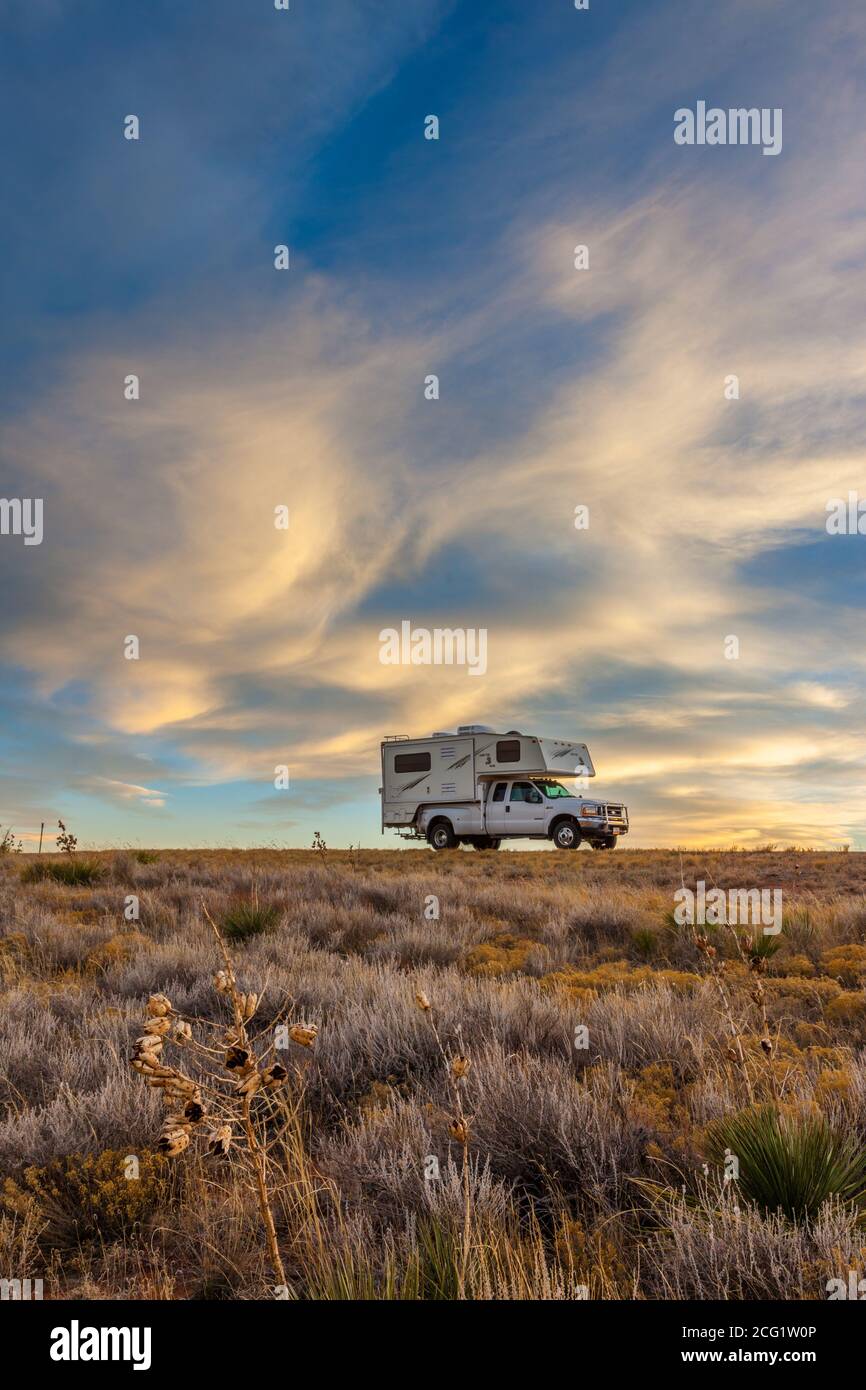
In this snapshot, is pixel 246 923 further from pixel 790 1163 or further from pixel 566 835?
pixel 566 835

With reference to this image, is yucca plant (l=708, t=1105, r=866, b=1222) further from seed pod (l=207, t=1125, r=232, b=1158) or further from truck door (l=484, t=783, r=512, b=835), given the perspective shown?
truck door (l=484, t=783, r=512, b=835)

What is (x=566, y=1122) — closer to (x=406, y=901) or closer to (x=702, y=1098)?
(x=702, y=1098)

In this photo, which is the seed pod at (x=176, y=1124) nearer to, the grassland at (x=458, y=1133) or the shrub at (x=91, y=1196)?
the grassland at (x=458, y=1133)

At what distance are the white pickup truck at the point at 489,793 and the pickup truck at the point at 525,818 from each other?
0.03 meters

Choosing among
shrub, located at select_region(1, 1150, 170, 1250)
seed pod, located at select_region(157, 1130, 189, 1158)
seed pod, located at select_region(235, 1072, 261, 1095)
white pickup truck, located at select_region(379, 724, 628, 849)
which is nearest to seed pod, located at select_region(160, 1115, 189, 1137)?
seed pod, located at select_region(157, 1130, 189, 1158)

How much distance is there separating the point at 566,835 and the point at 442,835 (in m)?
4.77

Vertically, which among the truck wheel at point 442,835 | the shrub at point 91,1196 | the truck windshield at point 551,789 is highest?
the truck windshield at point 551,789

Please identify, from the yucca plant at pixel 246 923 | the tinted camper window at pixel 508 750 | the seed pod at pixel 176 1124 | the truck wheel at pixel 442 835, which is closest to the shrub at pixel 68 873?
the yucca plant at pixel 246 923

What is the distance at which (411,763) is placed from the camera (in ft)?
94.8

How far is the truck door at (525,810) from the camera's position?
25.8m

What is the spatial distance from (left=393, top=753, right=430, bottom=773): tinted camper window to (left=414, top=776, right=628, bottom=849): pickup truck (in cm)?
141

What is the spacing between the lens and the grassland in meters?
2.63

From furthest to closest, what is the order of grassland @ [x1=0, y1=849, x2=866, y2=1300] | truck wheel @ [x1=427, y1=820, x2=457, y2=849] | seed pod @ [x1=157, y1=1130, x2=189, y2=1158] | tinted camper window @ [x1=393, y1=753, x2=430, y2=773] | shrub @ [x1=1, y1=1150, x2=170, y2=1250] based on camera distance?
tinted camper window @ [x1=393, y1=753, x2=430, y2=773]
truck wheel @ [x1=427, y1=820, x2=457, y2=849]
shrub @ [x1=1, y1=1150, x2=170, y2=1250]
grassland @ [x1=0, y1=849, x2=866, y2=1300]
seed pod @ [x1=157, y1=1130, x2=189, y2=1158]
